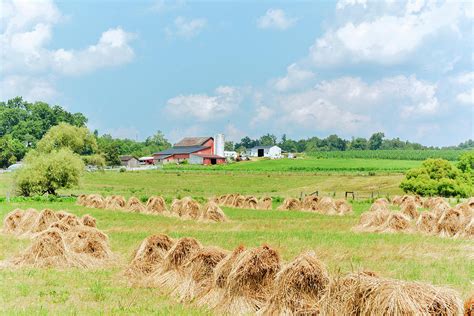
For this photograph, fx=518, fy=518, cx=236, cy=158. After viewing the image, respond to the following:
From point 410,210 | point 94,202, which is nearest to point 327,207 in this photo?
point 410,210

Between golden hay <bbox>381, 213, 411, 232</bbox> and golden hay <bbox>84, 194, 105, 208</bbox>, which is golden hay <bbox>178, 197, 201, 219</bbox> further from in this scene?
golden hay <bbox>381, 213, 411, 232</bbox>

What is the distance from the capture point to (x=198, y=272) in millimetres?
12430

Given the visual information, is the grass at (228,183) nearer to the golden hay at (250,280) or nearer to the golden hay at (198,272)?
the golden hay at (198,272)

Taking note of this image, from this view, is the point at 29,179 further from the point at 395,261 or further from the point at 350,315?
the point at 350,315

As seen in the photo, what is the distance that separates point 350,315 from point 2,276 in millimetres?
9814

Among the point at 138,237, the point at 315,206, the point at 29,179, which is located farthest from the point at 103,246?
the point at 29,179

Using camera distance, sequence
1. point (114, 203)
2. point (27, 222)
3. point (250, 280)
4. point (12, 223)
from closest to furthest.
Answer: point (250, 280) → point (27, 222) → point (12, 223) → point (114, 203)

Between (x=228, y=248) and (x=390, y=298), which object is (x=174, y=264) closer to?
(x=228, y=248)

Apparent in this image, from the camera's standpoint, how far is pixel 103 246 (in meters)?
16.9

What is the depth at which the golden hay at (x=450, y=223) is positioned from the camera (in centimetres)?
2370

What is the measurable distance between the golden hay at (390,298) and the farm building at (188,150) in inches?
4711

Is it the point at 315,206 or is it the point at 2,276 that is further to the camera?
the point at 315,206

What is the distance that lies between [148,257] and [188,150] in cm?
12618

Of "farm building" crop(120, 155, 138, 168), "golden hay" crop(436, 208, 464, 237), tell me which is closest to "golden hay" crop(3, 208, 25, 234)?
"golden hay" crop(436, 208, 464, 237)
